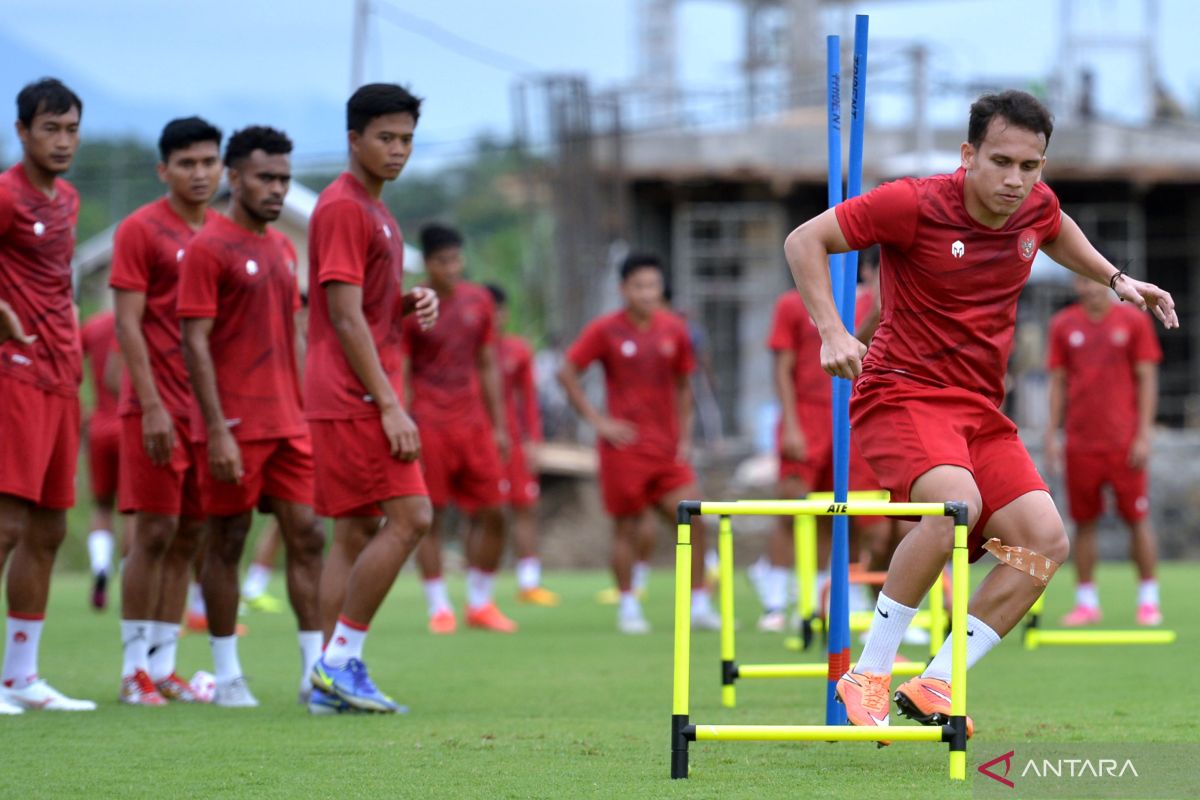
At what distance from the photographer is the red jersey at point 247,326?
7539 mm

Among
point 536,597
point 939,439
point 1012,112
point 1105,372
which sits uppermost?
point 1012,112

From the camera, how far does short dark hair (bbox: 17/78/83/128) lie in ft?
24.3

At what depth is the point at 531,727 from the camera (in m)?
6.75

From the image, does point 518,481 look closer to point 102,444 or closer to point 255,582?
point 255,582

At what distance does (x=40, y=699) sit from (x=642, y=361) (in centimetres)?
587

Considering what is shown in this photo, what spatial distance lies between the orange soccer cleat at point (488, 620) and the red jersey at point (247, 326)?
4.65 m

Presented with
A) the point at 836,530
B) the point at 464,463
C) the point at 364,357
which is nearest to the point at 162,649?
the point at 364,357

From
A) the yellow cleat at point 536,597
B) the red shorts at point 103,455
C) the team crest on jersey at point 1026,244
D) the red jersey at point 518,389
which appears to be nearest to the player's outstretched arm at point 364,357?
the team crest on jersey at point 1026,244

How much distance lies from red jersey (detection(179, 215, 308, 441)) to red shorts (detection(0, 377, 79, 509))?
1.90 feet

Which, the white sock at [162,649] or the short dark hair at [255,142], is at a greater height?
the short dark hair at [255,142]

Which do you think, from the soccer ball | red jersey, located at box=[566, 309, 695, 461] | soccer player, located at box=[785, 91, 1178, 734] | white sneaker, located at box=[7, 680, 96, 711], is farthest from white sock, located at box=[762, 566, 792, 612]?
soccer player, located at box=[785, 91, 1178, 734]

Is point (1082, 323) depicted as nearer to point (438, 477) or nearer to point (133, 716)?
point (438, 477)

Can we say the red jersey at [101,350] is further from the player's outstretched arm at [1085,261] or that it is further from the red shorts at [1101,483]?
the player's outstretched arm at [1085,261]

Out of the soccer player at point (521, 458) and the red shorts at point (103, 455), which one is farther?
the soccer player at point (521, 458)
